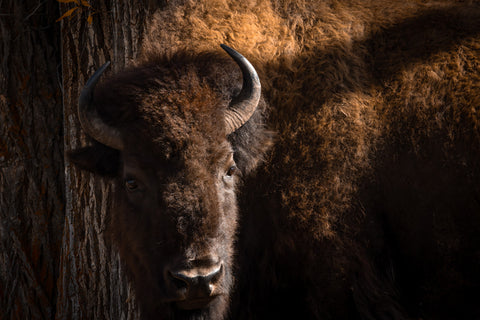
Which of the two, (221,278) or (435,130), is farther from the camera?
(435,130)

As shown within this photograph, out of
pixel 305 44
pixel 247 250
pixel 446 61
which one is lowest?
pixel 247 250

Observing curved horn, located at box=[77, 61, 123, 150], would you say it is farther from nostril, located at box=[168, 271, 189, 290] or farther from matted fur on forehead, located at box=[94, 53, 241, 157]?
nostril, located at box=[168, 271, 189, 290]

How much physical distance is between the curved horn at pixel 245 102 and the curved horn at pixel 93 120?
0.71 meters

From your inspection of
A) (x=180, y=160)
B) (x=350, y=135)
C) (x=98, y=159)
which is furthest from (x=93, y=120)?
(x=350, y=135)

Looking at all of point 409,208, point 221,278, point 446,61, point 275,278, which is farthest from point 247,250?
point 446,61

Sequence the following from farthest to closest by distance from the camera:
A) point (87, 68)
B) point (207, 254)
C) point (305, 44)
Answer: point (87, 68) < point (305, 44) < point (207, 254)

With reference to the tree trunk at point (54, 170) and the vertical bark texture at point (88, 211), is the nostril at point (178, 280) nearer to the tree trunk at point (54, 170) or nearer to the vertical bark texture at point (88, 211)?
the tree trunk at point (54, 170)

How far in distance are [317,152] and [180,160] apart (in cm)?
96

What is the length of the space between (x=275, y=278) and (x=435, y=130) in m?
1.54

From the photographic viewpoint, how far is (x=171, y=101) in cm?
249

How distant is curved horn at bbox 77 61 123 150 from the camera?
101 inches

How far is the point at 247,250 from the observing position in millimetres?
3047

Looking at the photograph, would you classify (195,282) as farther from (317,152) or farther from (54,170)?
(54,170)

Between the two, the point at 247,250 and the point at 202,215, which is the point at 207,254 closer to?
the point at 202,215
